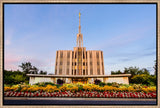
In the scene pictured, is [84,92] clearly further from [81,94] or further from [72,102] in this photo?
[72,102]

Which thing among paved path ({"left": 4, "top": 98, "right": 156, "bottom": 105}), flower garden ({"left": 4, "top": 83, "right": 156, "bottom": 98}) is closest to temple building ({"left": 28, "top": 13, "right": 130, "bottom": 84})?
flower garden ({"left": 4, "top": 83, "right": 156, "bottom": 98})

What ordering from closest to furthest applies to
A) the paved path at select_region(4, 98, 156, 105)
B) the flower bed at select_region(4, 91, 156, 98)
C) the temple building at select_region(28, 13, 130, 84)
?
the paved path at select_region(4, 98, 156, 105), the flower bed at select_region(4, 91, 156, 98), the temple building at select_region(28, 13, 130, 84)

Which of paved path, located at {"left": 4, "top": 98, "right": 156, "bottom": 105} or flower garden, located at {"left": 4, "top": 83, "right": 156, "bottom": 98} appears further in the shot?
flower garden, located at {"left": 4, "top": 83, "right": 156, "bottom": 98}

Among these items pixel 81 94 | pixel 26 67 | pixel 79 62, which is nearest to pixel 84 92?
pixel 81 94

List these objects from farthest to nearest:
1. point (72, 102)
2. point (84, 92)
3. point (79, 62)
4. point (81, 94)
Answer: point (79, 62)
point (84, 92)
point (81, 94)
point (72, 102)

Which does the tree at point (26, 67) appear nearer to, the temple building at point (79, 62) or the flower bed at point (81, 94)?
the temple building at point (79, 62)

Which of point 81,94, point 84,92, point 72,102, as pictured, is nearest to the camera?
point 72,102

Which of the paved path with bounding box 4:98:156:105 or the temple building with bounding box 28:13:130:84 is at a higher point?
the temple building with bounding box 28:13:130:84

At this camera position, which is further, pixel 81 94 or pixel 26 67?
pixel 26 67

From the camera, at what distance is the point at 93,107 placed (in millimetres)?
5633

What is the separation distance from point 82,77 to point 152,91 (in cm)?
1780

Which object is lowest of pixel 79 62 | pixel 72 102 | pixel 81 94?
pixel 72 102

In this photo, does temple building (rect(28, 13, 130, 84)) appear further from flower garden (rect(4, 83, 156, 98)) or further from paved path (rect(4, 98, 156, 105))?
paved path (rect(4, 98, 156, 105))

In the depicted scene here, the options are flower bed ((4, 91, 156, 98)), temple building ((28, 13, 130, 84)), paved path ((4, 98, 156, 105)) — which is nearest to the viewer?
paved path ((4, 98, 156, 105))
